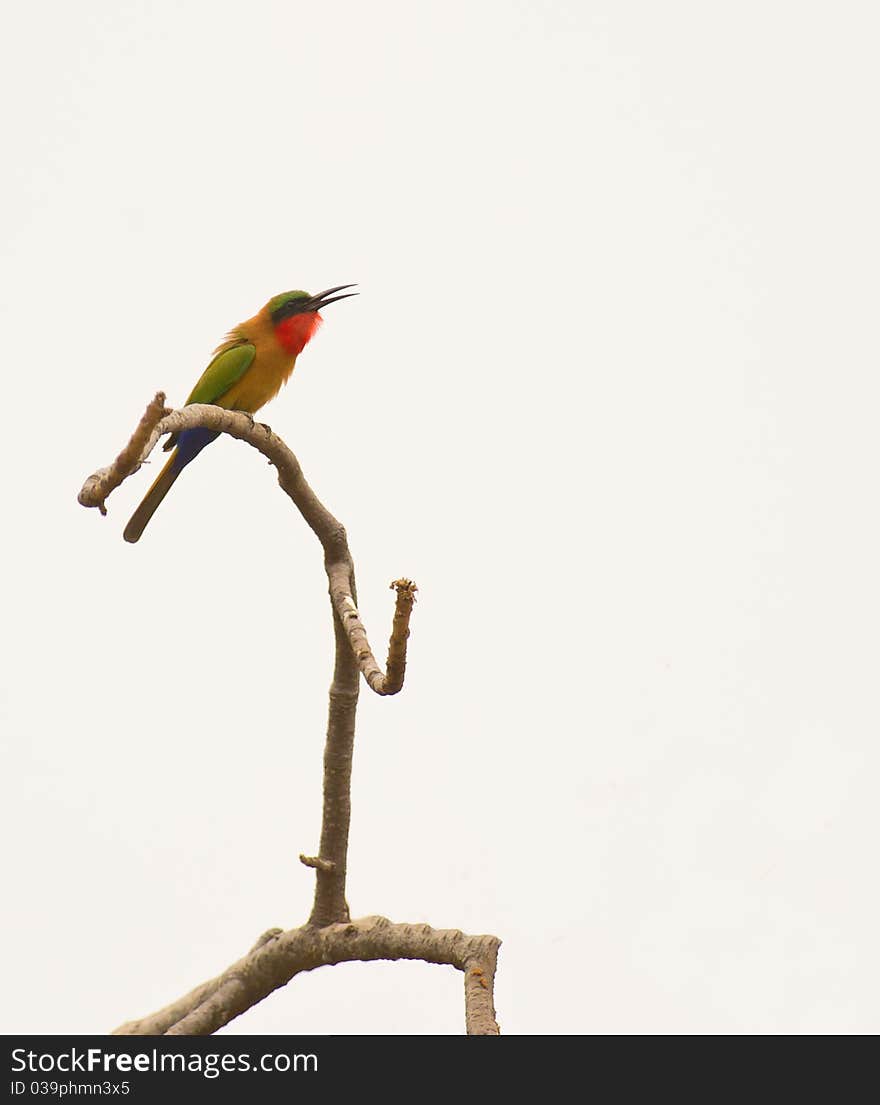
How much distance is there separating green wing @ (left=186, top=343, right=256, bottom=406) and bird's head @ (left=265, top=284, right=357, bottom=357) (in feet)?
0.43

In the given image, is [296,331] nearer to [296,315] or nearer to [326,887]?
[296,315]

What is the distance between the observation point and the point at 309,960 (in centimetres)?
276

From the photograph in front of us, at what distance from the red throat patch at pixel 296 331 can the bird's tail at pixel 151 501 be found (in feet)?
2.39

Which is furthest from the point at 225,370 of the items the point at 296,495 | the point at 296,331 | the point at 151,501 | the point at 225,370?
the point at 296,495

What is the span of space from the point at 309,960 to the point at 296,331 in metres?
2.16

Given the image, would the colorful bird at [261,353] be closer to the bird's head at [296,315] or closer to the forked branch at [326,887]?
the bird's head at [296,315]

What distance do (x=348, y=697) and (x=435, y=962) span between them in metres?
0.62

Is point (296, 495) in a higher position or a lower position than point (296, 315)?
lower

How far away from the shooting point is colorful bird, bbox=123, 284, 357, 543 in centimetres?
414

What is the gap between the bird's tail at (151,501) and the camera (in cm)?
361

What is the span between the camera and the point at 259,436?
263 cm

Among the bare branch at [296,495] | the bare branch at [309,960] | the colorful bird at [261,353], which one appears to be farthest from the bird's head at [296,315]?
the bare branch at [309,960]

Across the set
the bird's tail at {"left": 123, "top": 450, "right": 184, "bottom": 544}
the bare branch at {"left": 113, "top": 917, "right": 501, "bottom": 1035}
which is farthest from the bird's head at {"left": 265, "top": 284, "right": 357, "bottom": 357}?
the bare branch at {"left": 113, "top": 917, "right": 501, "bottom": 1035}
